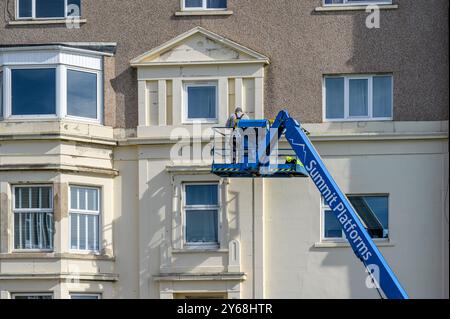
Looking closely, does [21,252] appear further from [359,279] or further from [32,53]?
[359,279]

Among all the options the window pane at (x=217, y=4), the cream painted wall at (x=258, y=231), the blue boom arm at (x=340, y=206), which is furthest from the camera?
the window pane at (x=217, y=4)

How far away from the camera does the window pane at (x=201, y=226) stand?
28.6 meters

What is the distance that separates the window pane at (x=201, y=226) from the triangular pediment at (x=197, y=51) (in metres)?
3.38

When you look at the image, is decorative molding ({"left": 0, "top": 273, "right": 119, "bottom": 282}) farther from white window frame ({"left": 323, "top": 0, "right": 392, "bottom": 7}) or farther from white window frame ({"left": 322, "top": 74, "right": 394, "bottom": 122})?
white window frame ({"left": 323, "top": 0, "right": 392, "bottom": 7})

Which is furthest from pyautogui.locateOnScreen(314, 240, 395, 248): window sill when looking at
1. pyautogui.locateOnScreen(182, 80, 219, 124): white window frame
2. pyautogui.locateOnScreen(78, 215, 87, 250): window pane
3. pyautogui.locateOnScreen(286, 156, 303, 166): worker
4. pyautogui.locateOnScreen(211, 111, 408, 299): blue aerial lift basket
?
pyautogui.locateOnScreen(78, 215, 87, 250): window pane

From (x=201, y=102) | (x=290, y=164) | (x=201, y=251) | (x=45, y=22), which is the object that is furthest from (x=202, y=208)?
(x=45, y=22)

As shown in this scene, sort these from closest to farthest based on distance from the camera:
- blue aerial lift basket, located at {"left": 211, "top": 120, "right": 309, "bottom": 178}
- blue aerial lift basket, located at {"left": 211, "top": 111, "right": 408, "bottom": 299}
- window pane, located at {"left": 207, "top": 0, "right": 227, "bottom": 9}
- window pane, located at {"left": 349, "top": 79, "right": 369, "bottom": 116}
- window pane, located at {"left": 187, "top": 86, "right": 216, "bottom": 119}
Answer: blue aerial lift basket, located at {"left": 211, "top": 111, "right": 408, "bottom": 299} < blue aerial lift basket, located at {"left": 211, "top": 120, "right": 309, "bottom": 178} < window pane, located at {"left": 349, "top": 79, "right": 369, "bottom": 116} < window pane, located at {"left": 187, "top": 86, "right": 216, "bottom": 119} < window pane, located at {"left": 207, "top": 0, "right": 227, "bottom": 9}

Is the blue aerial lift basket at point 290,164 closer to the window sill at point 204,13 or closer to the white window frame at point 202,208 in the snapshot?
the white window frame at point 202,208

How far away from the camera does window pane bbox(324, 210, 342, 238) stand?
28.5 m

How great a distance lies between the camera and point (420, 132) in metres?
28.3

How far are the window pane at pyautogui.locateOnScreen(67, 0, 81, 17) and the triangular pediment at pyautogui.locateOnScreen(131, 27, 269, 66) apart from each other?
1.73 m

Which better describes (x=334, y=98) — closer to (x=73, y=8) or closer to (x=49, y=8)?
(x=73, y=8)

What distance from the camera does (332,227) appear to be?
28500mm

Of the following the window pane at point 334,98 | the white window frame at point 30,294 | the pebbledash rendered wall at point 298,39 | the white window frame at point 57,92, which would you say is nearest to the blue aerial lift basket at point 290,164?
the window pane at point 334,98
